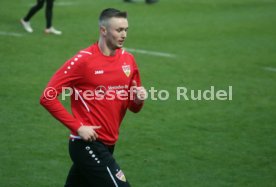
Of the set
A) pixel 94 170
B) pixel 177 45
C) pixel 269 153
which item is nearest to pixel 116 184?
pixel 94 170

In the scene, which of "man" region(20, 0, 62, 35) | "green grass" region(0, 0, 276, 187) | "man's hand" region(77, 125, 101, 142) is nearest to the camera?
"man's hand" region(77, 125, 101, 142)

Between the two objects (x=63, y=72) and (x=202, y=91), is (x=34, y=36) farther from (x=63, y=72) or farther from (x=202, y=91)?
(x=63, y=72)

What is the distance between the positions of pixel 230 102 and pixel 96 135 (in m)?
6.11

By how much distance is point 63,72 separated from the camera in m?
5.47

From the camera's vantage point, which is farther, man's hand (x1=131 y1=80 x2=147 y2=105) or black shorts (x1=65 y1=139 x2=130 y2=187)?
man's hand (x1=131 y1=80 x2=147 y2=105)

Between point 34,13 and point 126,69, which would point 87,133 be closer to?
point 126,69

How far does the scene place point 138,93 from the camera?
220 inches

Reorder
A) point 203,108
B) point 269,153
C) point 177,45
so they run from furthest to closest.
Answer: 1. point 177,45
2. point 203,108
3. point 269,153

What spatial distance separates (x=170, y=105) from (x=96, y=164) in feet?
18.3

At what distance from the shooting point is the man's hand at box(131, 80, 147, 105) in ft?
18.3

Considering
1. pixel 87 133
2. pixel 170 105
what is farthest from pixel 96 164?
pixel 170 105

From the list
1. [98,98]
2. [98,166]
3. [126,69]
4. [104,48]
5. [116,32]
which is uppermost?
[116,32]

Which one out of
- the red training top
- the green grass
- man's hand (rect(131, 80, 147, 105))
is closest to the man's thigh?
the red training top

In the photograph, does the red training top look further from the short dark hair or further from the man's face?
the short dark hair
